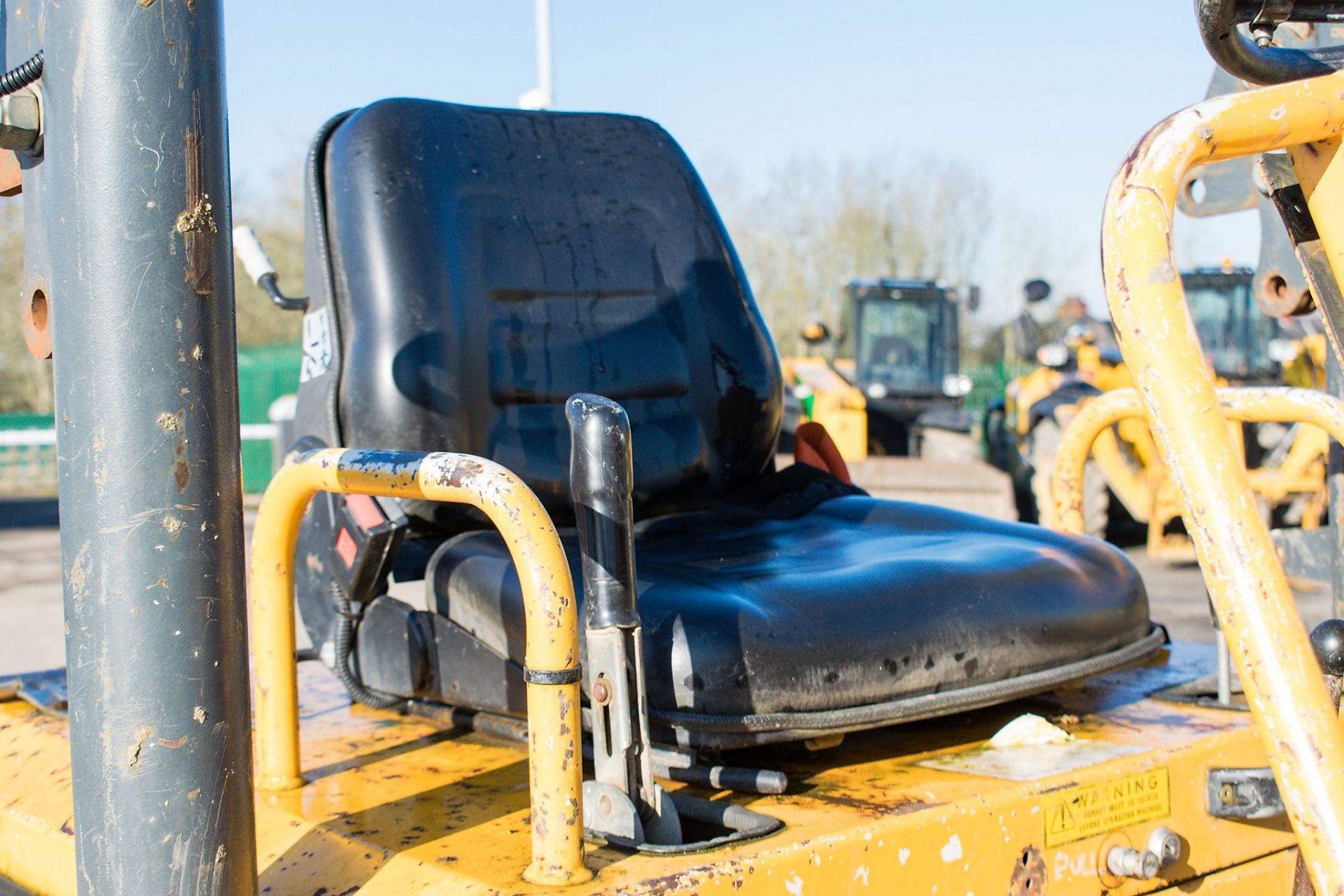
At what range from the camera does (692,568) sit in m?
1.85

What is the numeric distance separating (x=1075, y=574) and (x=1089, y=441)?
39 centimetres

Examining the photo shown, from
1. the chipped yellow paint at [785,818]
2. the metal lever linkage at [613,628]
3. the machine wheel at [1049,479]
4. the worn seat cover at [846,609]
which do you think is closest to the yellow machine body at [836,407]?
the machine wheel at [1049,479]

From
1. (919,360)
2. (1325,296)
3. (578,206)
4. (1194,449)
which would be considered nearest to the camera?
(1194,449)

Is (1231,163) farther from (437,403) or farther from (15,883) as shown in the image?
(15,883)

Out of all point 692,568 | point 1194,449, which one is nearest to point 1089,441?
point 692,568

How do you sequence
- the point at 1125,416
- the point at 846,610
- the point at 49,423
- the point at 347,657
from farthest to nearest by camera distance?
the point at 49,423, the point at 1125,416, the point at 347,657, the point at 846,610

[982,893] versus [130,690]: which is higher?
[130,690]

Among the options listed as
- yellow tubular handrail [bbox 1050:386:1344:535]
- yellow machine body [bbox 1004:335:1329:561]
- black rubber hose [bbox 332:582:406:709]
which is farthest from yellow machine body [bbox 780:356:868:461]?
black rubber hose [bbox 332:582:406:709]

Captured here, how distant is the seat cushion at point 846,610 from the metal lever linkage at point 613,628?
0.58 ft

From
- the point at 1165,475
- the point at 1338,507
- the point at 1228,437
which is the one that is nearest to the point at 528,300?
the point at 1338,507

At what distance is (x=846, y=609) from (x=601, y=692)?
396 mm

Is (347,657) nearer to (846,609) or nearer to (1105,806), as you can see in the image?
(846,609)

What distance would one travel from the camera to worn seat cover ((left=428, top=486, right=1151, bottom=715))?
1482 mm

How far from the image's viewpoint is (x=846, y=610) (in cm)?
157
